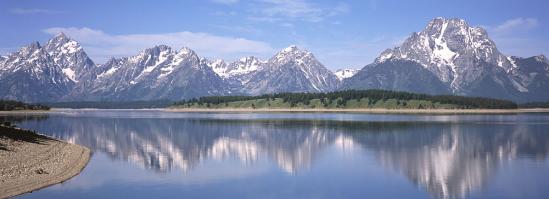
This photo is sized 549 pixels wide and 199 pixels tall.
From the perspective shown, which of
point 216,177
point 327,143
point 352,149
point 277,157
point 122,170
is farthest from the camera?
point 327,143

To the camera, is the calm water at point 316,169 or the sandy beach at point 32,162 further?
the calm water at point 316,169

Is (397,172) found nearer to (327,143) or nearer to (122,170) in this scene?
(122,170)

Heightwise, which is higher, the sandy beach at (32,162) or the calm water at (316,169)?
the sandy beach at (32,162)

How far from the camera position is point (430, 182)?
52.3m

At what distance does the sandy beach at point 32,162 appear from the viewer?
46.7 m

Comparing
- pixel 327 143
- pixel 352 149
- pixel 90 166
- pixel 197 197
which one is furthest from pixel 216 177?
pixel 327 143

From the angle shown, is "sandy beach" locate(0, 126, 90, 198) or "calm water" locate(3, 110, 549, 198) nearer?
"sandy beach" locate(0, 126, 90, 198)

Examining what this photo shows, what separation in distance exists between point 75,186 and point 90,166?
1540 cm

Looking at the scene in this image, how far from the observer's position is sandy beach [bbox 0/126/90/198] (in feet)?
153

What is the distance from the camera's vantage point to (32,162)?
5975 centimetres

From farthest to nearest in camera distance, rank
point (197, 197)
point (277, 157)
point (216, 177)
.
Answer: point (277, 157) → point (216, 177) → point (197, 197)

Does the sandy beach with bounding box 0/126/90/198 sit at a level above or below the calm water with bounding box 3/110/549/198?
above

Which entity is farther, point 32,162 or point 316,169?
point 316,169

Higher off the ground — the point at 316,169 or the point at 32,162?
the point at 32,162
